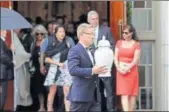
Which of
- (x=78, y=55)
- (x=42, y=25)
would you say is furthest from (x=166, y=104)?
(x=78, y=55)

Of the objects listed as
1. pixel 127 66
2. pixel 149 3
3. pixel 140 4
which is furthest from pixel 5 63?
pixel 149 3

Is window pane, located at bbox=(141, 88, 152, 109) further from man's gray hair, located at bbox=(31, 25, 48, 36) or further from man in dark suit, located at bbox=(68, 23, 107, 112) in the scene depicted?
man in dark suit, located at bbox=(68, 23, 107, 112)

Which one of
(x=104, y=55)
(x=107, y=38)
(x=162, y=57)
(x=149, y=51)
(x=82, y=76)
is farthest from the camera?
(x=149, y=51)

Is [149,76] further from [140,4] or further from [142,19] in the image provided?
[140,4]

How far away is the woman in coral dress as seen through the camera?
1067cm

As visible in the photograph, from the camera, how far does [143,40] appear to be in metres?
12.2

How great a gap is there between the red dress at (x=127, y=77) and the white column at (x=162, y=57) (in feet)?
2.98

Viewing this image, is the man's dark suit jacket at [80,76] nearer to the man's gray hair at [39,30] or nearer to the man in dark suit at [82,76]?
the man in dark suit at [82,76]

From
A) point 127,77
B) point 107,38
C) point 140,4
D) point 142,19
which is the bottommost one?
point 127,77

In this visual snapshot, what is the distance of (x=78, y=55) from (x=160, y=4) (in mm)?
4035

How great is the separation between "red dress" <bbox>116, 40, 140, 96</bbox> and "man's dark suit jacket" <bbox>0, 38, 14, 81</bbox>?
6.19 ft

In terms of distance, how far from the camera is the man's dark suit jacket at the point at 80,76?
812cm

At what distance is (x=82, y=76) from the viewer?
8.15 metres

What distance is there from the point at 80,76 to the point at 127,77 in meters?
2.67
